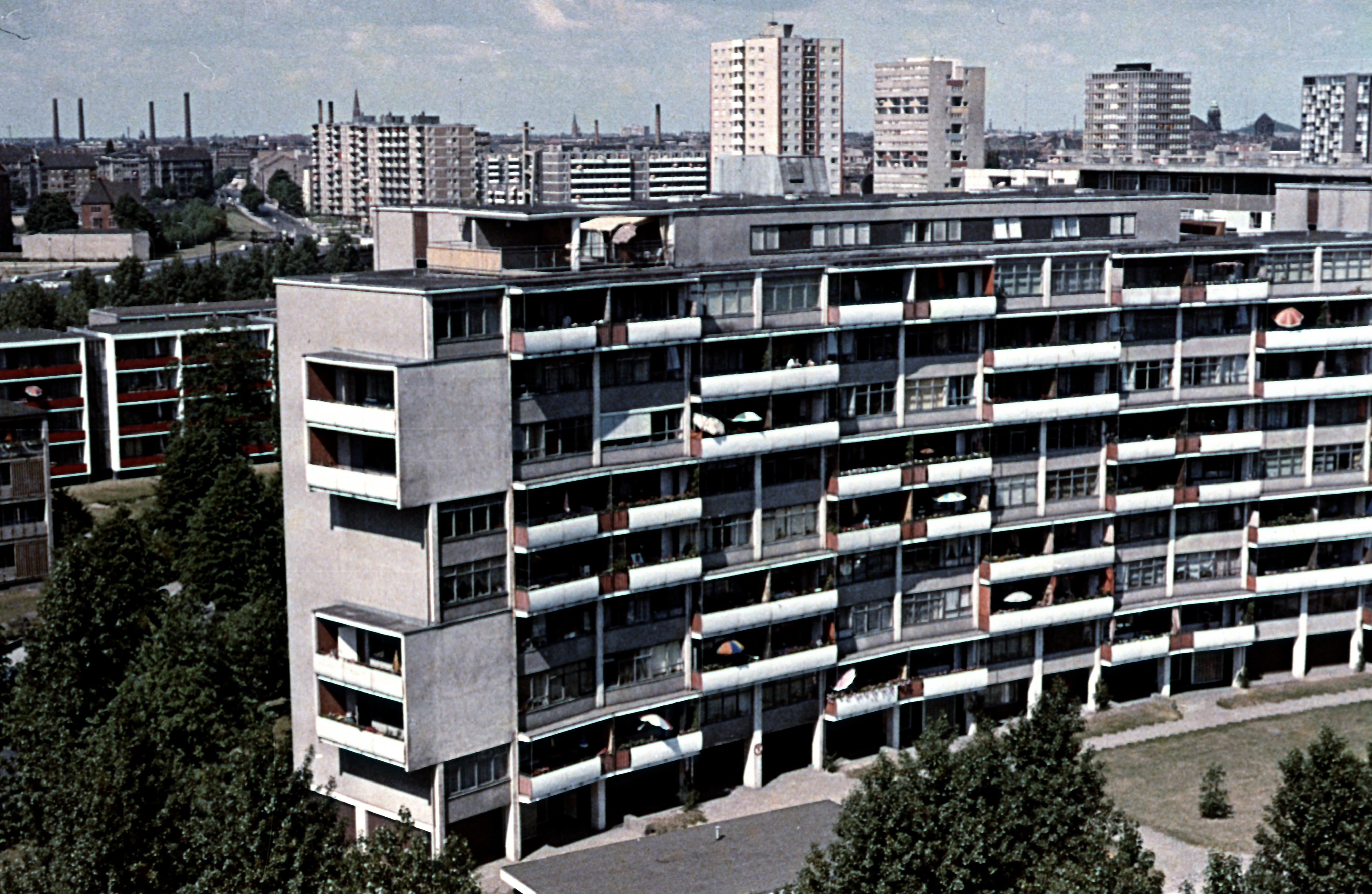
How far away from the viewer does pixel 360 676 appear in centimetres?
6650

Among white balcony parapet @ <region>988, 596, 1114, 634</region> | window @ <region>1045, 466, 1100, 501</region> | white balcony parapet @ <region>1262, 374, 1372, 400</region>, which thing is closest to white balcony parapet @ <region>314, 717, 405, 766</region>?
white balcony parapet @ <region>988, 596, 1114, 634</region>

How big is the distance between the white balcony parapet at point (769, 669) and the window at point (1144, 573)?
1701cm

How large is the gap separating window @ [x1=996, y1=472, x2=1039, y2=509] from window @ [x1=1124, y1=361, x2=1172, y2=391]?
677cm

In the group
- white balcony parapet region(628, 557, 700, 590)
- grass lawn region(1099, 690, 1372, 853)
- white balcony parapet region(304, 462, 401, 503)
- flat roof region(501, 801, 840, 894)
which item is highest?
white balcony parapet region(304, 462, 401, 503)

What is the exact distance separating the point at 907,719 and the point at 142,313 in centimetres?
9222

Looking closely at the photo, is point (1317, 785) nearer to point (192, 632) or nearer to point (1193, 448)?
A: point (1193, 448)

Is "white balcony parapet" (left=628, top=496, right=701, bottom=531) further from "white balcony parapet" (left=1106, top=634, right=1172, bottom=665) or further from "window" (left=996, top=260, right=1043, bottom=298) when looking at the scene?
"white balcony parapet" (left=1106, top=634, right=1172, bottom=665)

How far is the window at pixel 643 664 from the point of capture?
7144 centimetres

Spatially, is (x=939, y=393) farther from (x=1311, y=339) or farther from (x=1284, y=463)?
(x=1311, y=339)

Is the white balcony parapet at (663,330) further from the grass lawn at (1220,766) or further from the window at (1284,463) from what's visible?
the window at (1284,463)

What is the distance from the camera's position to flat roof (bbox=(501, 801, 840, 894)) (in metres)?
58.3

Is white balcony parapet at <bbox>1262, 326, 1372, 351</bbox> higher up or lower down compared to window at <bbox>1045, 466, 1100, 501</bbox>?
higher up

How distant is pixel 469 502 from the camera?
66125 millimetres

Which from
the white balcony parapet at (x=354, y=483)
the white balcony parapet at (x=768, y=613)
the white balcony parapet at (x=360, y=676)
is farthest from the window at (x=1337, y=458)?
the white balcony parapet at (x=360, y=676)
